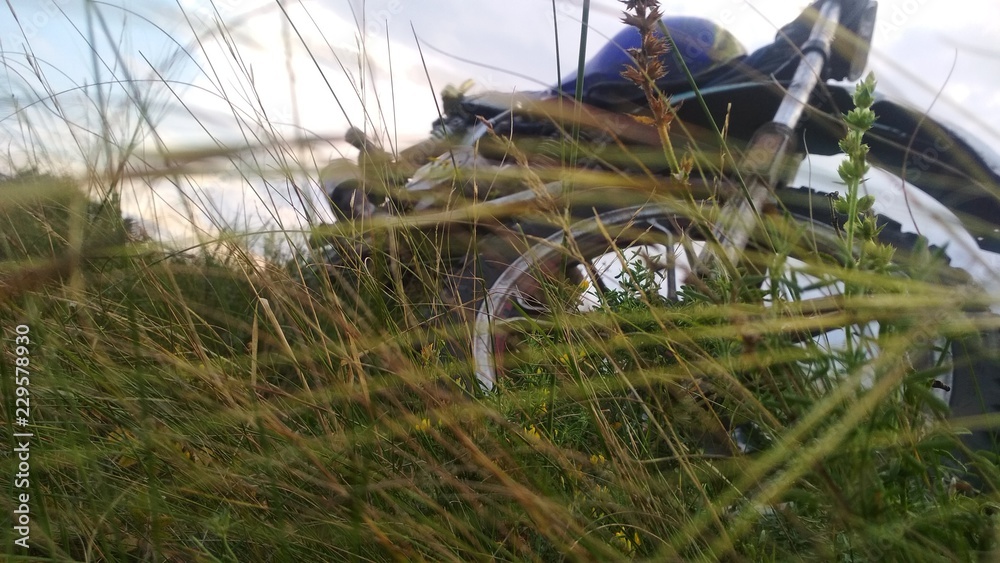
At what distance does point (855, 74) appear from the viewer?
1773 mm

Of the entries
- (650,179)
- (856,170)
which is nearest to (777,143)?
(650,179)

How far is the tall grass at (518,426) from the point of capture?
1.80ft

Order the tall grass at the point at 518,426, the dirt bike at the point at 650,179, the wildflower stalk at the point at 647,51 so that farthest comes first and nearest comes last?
the dirt bike at the point at 650,179
the wildflower stalk at the point at 647,51
the tall grass at the point at 518,426

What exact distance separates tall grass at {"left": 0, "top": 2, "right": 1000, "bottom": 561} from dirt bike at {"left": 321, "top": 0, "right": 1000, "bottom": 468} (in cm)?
4

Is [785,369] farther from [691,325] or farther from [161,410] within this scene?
[161,410]

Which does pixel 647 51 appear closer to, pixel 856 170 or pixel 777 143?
pixel 856 170

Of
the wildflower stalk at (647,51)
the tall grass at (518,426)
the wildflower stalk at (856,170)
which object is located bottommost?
the tall grass at (518,426)

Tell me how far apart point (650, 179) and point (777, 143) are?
0.84 m

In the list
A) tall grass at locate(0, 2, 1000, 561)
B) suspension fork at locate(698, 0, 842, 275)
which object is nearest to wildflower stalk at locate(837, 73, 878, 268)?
tall grass at locate(0, 2, 1000, 561)

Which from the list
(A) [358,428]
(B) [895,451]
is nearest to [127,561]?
(A) [358,428]

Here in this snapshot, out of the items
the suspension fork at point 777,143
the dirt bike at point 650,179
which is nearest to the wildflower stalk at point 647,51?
the dirt bike at point 650,179

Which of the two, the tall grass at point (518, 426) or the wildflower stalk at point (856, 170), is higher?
the wildflower stalk at point (856, 170)

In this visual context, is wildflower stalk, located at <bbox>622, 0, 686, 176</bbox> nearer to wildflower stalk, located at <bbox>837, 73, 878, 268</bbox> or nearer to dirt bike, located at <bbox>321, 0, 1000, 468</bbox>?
dirt bike, located at <bbox>321, 0, 1000, 468</bbox>

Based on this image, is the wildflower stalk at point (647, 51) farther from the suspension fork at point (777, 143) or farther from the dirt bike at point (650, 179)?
the suspension fork at point (777, 143)
